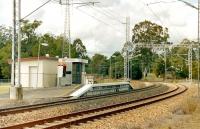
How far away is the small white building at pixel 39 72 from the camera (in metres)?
57.1

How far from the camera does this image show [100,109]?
24.6m

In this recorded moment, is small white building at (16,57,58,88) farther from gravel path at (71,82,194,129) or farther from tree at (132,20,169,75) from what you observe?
tree at (132,20,169,75)

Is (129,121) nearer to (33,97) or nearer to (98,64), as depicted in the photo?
(33,97)

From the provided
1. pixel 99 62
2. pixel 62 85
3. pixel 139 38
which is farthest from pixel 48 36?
pixel 62 85

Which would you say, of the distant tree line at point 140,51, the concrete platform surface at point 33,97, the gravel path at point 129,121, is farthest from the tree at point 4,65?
the gravel path at point 129,121

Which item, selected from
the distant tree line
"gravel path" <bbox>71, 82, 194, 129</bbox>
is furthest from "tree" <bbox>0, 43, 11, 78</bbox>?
"gravel path" <bbox>71, 82, 194, 129</bbox>

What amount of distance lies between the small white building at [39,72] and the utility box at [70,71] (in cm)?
143

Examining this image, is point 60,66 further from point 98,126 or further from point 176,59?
point 176,59

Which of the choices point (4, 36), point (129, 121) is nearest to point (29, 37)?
point (4, 36)

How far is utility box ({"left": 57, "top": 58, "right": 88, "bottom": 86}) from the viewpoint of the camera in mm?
57603

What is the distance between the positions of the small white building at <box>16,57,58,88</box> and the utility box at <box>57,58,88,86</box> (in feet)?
4.68

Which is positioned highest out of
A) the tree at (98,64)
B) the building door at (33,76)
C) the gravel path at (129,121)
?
the tree at (98,64)

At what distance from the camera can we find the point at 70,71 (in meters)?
61.0

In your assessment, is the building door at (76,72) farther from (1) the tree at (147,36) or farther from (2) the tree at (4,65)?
(1) the tree at (147,36)
